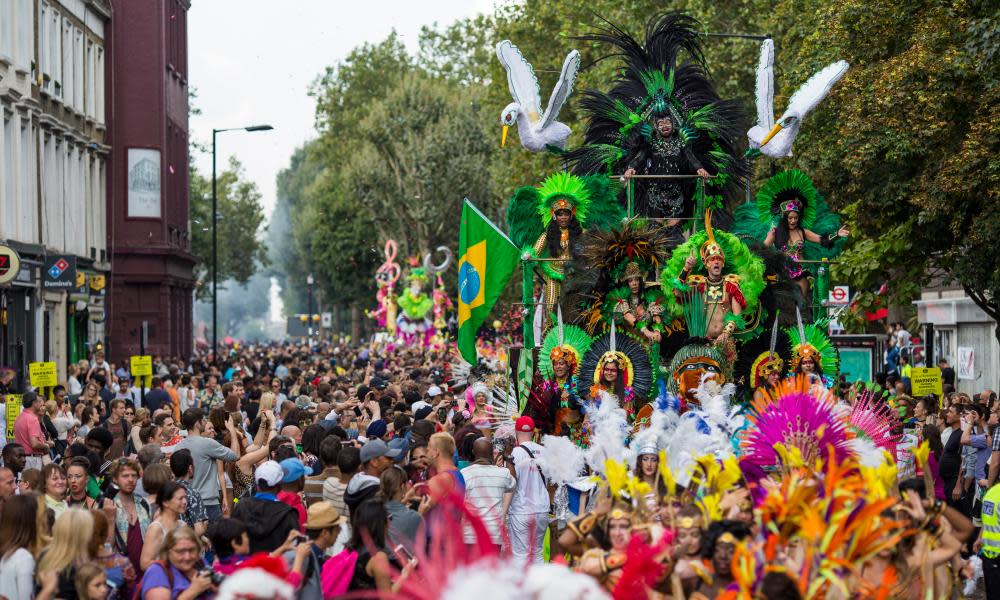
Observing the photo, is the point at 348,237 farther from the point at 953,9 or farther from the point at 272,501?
the point at 272,501

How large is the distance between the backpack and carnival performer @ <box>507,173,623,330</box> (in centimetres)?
839

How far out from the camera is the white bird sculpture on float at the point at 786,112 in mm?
17266

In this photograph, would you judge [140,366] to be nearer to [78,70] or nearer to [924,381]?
[924,381]

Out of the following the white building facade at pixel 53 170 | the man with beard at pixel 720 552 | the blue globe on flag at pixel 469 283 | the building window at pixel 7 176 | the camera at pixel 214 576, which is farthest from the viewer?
the white building facade at pixel 53 170

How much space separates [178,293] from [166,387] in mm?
34637

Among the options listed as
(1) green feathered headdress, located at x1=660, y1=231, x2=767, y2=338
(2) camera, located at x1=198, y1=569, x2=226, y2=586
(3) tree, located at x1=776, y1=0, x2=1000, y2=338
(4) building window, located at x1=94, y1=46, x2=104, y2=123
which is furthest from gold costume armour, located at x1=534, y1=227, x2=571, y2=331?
(4) building window, located at x1=94, y1=46, x2=104, y2=123

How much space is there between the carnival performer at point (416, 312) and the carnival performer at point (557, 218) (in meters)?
41.0

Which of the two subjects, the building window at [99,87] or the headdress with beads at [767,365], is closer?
the headdress with beads at [767,365]

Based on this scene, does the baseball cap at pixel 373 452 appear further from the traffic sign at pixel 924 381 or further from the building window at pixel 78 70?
the building window at pixel 78 70

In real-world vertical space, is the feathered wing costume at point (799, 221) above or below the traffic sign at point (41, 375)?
above

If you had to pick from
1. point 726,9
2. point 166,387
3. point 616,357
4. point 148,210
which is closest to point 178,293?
point 148,210

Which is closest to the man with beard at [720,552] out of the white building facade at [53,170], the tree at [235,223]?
the white building facade at [53,170]

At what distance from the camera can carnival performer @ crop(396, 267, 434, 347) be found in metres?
58.7

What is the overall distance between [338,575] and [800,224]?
31.2 ft
